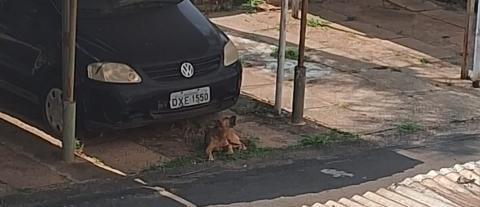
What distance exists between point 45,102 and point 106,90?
648 millimetres

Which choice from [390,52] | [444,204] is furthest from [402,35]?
[444,204]

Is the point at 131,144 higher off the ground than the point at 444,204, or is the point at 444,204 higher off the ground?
the point at 444,204

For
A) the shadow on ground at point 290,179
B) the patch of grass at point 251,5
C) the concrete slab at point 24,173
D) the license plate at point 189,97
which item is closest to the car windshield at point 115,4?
the license plate at point 189,97

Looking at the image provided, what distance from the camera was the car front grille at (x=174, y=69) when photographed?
8.80 m

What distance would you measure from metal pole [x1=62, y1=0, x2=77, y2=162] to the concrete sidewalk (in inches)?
105

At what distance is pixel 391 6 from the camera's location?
52.0ft

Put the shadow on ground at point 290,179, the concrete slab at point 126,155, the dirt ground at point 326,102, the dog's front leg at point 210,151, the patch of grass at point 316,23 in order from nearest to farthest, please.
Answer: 1. the shadow on ground at point 290,179
2. the concrete slab at point 126,155
3. the dirt ground at point 326,102
4. the dog's front leg at point 210,151
5. the patch of grass at point 316,23

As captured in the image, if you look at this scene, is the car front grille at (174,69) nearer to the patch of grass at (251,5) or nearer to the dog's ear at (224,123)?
the dog's ear at (224,123)

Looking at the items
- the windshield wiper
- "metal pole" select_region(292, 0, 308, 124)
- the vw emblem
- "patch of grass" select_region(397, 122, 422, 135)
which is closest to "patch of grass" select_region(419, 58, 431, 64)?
"patch of grass" select_region(397, 122, 422, 135)

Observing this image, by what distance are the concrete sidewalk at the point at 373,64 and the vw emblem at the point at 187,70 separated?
1.56m


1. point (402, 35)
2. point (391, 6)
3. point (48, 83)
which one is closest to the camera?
point (48, 83)

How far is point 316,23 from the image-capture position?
1450cm

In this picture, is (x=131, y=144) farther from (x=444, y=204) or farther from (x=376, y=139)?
(x=444, y=204)

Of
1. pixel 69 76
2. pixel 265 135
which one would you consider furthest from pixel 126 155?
pixel 265 135
